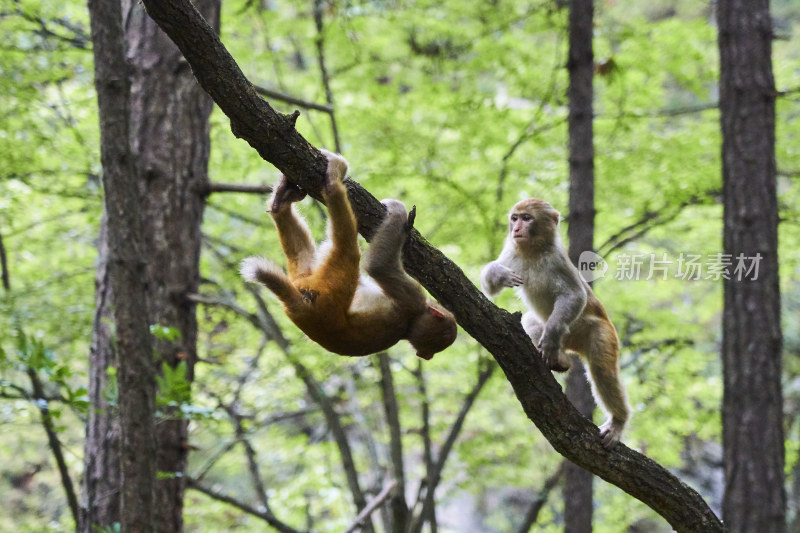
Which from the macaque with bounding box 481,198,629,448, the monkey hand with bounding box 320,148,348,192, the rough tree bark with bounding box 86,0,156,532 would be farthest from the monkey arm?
the rough tree bark with bounding box 86,0,156,532

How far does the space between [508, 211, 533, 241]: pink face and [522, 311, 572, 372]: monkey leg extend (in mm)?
697

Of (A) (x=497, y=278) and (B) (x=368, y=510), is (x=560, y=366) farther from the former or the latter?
(B) (x=368, y=510)

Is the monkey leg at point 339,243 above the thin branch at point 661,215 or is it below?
below

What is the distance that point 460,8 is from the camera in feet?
30.3

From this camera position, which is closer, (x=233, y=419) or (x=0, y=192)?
(x=0, y=192)

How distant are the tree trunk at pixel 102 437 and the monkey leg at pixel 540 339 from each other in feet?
10.3

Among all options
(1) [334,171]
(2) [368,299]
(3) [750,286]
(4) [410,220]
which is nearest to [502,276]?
(2) [368,299]

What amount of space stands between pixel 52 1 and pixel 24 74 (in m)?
1.22

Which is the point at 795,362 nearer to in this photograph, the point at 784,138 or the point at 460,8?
the point at 784,138

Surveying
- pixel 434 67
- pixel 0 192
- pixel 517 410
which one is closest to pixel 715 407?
pixel 517 410

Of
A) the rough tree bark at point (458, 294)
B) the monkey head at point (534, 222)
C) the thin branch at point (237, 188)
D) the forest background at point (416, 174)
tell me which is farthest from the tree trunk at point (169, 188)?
the monkey head at point (534, 222)

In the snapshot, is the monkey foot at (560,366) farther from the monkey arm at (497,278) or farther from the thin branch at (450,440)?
the thin branch at (450,440)

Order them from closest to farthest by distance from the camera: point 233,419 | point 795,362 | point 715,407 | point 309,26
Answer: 1. point 233,419
2. point 309,26
3. point 715,407
4. point 795,362

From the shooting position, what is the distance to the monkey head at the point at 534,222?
5164 millimetres
